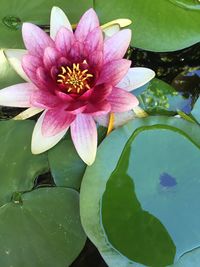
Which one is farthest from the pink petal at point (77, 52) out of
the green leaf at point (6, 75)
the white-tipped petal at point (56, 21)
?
the green leaf at point (6, 75)

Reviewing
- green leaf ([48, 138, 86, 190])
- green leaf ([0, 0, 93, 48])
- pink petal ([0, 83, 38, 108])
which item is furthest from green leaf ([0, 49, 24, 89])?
green leaf ([48, 138, 86, 190])

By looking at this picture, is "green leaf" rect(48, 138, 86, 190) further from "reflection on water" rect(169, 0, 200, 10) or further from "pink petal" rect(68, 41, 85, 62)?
→ "reflection on water" rect(169, 0, 200, 10)

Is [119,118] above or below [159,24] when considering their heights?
below

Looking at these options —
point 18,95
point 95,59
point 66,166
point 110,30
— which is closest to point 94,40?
point 95,59

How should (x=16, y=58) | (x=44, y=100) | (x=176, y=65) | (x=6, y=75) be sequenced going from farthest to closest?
(x=176, y=65)
(x=6, y=75)
(x=16, y=58)
(x=44, y=100)

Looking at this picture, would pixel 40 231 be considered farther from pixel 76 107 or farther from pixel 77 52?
pixel 77 52

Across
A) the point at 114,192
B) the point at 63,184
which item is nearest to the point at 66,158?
the point at 63,184
